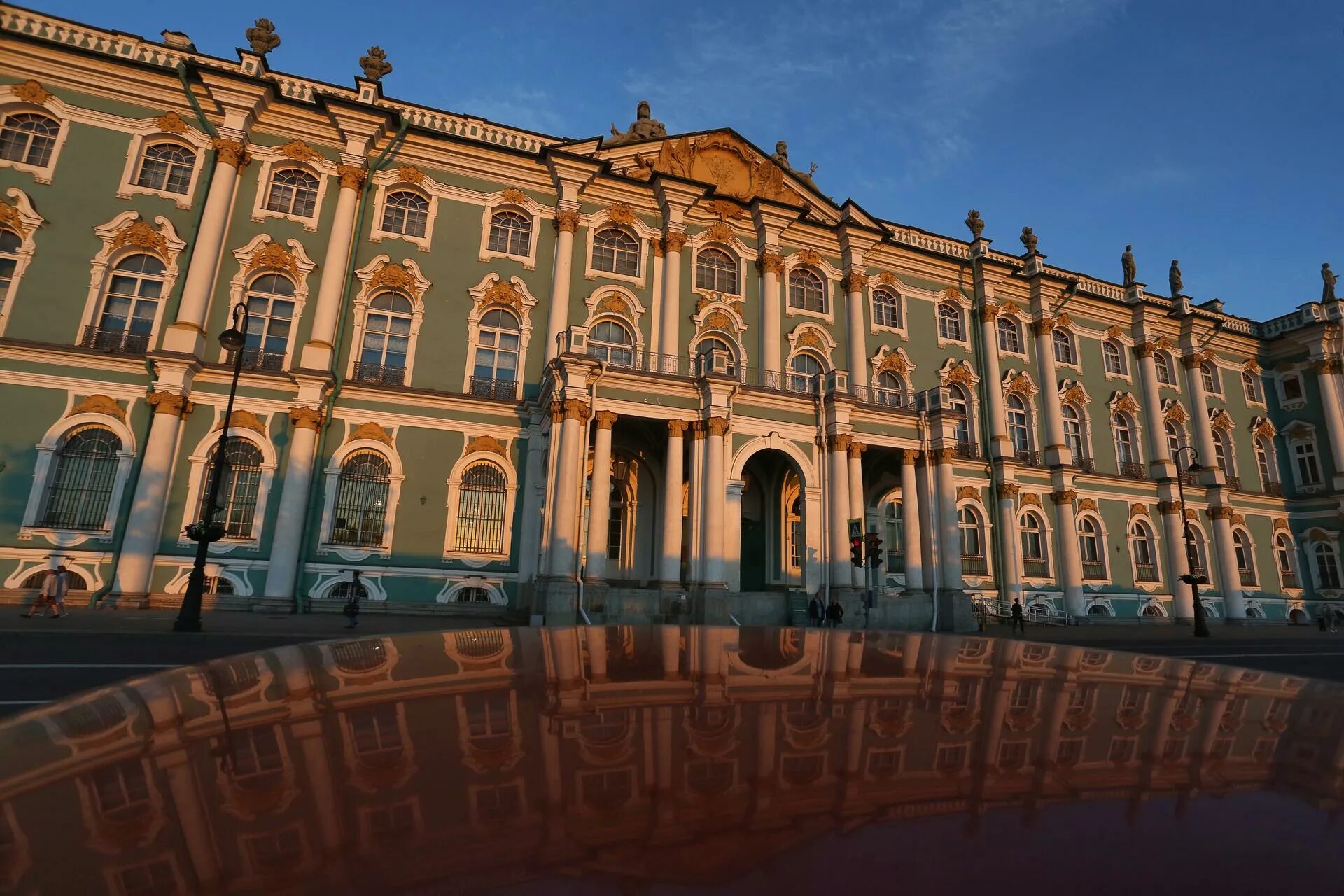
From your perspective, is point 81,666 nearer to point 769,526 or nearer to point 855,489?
point 855,489

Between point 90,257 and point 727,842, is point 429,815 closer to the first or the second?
point 727,842

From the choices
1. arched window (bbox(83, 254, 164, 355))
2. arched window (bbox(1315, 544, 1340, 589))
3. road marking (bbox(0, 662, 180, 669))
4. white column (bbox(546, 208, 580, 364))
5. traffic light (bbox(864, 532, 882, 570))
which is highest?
white column (bbox(546, 208, 580, 364))

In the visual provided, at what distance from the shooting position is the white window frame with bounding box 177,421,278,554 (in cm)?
1619

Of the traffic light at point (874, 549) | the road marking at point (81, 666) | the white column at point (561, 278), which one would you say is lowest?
the road marking at point (81, 666)

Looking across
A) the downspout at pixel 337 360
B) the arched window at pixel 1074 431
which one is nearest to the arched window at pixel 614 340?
the downspout at pixel 337 360

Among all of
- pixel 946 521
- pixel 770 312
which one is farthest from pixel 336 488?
pixel 946 521

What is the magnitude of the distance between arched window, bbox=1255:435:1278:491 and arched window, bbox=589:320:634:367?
33.9 meters

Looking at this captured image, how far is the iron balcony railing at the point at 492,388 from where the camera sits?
62.9 feet

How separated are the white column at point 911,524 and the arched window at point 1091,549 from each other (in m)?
10.9

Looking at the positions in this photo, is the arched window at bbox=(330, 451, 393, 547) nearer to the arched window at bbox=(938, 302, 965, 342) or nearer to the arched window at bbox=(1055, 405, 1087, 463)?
the arched window at bbox=(938, 302, 965, 342)

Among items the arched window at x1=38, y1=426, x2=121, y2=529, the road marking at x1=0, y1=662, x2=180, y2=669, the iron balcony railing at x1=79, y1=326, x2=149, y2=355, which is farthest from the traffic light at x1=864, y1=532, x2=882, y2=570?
the iron balcony railing at x1=79, y1=326, x2=149, y2=355

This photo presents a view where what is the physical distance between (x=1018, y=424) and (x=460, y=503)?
23.4 m

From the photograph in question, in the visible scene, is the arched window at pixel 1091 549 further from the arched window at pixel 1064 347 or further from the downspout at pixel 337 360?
the downspout at pixel 337 360

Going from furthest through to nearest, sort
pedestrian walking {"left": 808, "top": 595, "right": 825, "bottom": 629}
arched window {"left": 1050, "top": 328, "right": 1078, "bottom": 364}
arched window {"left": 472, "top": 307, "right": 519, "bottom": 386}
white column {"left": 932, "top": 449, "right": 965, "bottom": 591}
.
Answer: arched window {"left": 1050, "top": 328, "right": 1078, "bottom": 364}, white column {"left": 932, "top": 449, "right": 965, "bottom": 591}, arched window {"left": 472, "top": 307, "right": 519, "bottom": 386}, pedestrian walking {"left": 808, "top": 595, "right": 825, "bottom": 629}
